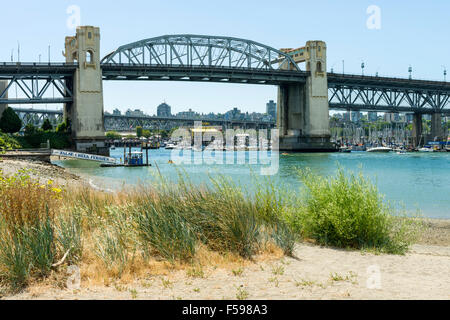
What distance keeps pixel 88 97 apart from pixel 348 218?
69.8 metres

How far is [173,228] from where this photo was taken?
8484 mm

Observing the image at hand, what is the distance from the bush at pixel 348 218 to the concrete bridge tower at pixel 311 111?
86080mm

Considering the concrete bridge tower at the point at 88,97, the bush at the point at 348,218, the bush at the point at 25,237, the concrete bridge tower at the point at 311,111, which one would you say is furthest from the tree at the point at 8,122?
the bush at the point at 348,218

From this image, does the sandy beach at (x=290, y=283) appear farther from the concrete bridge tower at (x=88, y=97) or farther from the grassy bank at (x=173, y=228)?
the concrete bridge tower at (x=88, y=97)

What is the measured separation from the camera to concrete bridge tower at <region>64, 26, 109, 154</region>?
73125 millimetres

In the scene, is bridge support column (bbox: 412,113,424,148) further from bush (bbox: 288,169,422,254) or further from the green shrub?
the green shrub

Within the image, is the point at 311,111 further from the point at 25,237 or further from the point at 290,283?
the point at 25,237

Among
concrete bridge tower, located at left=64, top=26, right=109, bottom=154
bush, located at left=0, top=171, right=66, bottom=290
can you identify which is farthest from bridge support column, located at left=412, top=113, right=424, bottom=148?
bush, located at left=0, top=171, right=66, bottom=290

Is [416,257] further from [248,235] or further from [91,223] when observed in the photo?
[91,223]

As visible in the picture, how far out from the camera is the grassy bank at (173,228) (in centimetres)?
743

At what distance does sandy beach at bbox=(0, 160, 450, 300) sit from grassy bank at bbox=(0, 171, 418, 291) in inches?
14.7

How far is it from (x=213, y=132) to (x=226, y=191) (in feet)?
520
